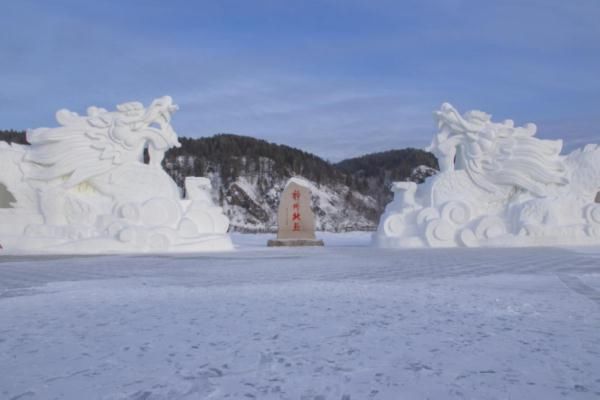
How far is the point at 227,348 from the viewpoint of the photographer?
8.60 feet

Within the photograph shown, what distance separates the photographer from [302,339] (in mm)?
2777

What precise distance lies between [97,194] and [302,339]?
940 centimetres

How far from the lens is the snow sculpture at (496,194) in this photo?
11.4 m

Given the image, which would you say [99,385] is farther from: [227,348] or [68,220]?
[68,220]

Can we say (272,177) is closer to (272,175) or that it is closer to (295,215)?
(272,175)

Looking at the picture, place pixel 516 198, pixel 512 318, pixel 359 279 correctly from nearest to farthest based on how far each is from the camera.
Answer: pixel 512 318
pixel 359 279
pixel 516 198

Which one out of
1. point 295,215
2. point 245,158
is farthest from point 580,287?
point 245,158

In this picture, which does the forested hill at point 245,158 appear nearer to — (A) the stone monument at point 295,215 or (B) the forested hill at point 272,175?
(B) the forested hill at point 272,175

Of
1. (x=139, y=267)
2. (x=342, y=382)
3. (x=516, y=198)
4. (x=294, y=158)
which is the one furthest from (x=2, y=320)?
(x=294, y=158)

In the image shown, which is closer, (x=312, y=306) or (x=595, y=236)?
(x=312, y=306)

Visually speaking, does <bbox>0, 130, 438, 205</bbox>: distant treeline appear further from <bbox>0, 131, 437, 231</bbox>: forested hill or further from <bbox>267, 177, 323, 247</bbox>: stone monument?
<bbox>267, 177, 323, 247</bbox>: stone monument

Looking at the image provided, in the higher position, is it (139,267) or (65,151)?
(65,151)

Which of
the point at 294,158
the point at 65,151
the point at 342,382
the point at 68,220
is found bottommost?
the point at 342,382

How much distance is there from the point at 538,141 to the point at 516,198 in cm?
141
